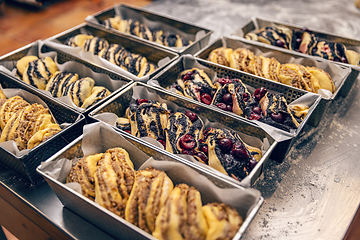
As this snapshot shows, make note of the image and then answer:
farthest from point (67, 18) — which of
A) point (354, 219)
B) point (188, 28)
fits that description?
point (354, 219)

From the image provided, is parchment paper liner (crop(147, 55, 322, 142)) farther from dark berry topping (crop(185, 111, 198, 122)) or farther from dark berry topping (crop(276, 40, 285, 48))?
dark berry topping (crop(276, 40, 285, 48))

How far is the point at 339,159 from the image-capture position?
1.94m

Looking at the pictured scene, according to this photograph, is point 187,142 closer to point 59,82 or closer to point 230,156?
point 230,156

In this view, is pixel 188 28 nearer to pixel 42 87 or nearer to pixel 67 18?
pixel 42 87

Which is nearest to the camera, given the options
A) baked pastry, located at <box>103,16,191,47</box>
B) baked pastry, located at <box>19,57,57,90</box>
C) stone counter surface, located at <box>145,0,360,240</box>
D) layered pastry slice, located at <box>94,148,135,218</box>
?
layered pastry slice, located at <box>94,148,135,218</box>

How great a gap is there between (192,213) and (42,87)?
6.03ft

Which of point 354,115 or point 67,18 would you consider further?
point 67,18

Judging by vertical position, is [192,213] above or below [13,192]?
above

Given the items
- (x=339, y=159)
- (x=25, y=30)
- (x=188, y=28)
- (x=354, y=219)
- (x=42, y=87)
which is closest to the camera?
(x=354, y=219)

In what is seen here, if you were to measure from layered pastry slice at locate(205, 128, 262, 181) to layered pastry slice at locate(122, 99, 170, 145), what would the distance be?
378 millimetres

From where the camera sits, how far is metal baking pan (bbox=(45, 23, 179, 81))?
255 cm

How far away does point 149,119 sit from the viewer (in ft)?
6.12

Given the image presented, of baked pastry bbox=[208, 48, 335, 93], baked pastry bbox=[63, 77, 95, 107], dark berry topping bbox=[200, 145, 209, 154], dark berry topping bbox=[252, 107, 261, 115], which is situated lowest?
dark berry topping bbox=[200, 145, 209, 154]

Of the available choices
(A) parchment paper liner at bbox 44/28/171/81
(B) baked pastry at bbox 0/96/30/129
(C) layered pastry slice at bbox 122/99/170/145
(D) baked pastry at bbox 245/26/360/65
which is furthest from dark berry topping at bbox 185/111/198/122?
(D) baked pastry at bbox 245/26/360/65
